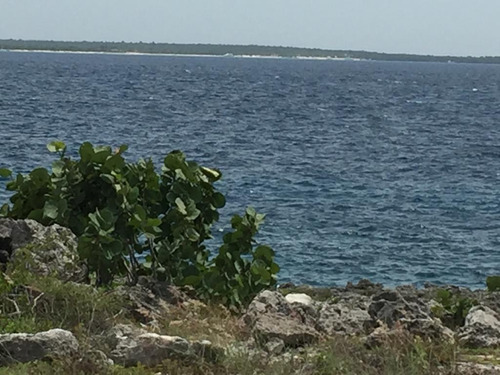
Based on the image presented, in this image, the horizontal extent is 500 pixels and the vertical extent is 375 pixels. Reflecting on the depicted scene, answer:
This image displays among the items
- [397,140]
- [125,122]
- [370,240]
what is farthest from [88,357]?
[125,122]


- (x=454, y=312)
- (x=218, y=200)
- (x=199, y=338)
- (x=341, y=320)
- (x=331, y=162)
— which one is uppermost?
(x=218, y=200)

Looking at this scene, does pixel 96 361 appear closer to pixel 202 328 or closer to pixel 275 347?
pixel 275 347

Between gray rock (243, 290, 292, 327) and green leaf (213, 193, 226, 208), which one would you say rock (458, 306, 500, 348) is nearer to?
gray rock (243, 290, 292, 327)

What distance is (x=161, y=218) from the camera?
30.5 ft

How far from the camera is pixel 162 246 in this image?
908 cm

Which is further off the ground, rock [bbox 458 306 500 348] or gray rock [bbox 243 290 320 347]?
gray rock [bbox 243 290 320 347]

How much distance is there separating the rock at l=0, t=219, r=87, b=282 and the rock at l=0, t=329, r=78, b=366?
5.88 feet

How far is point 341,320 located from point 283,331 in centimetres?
92

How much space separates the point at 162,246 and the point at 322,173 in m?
22.7

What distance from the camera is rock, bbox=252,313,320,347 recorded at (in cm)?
725

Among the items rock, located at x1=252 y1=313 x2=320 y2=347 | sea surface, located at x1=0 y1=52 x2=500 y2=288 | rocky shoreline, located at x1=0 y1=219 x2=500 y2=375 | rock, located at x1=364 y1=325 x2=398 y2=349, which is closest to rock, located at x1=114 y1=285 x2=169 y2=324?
rocky shoreline, located at x1=0 y1=219 x2=500 y2=375

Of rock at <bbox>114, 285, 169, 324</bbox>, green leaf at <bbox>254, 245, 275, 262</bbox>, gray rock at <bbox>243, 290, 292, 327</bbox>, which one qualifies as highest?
green leaf at <bbox>254, 245, 275, 262</bbox>

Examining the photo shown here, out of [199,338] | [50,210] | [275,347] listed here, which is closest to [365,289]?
[50,210]

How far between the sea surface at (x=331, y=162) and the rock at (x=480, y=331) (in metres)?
8.69
